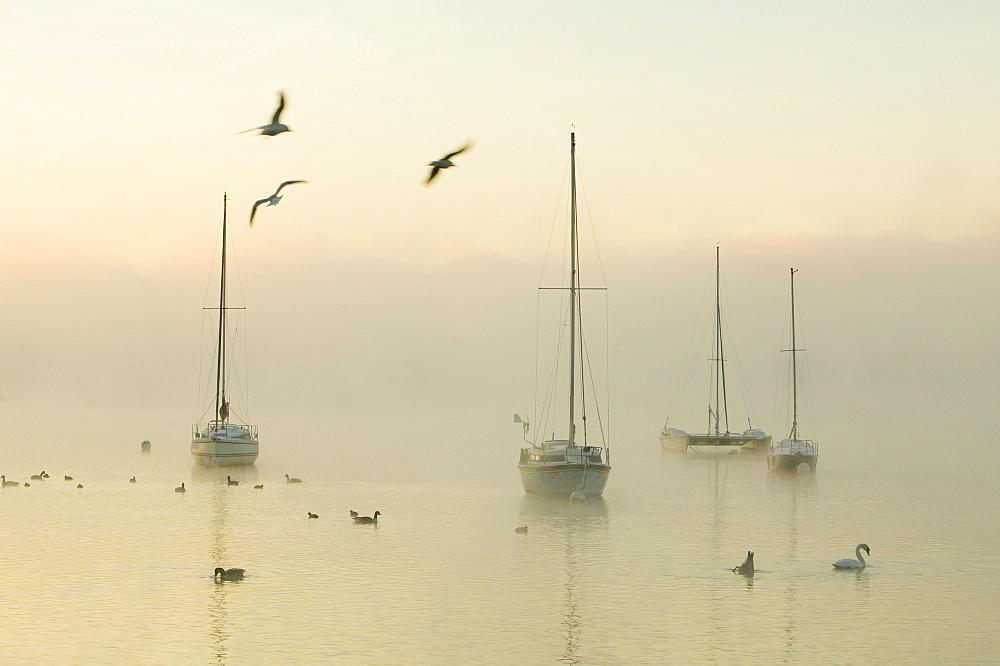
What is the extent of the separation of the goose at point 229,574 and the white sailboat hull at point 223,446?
4318cm

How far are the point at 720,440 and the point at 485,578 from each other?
77.1 meters

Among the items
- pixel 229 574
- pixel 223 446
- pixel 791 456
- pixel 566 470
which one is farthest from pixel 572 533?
pixel 791 456

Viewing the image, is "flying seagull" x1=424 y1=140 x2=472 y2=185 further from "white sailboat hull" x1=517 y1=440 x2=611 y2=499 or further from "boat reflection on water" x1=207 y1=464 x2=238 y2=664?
"white sailboat hull" x1=517 y1=440 x2=611 y2=499

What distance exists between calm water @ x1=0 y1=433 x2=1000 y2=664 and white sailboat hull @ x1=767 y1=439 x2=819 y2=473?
14374mm

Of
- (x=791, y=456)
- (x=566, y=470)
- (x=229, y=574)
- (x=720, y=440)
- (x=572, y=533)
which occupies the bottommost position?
(x=229, y=574)

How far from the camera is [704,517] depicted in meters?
55.5

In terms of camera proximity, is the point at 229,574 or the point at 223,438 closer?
the point at 229,574

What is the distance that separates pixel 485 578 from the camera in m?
35.8

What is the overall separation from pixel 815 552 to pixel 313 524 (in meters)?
20.6

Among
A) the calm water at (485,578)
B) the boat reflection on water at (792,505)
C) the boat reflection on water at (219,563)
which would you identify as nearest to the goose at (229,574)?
the boat reflection on water at (219,563)

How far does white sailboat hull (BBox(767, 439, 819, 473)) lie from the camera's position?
272 ft

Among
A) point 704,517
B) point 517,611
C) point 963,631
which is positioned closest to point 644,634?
point 517,611

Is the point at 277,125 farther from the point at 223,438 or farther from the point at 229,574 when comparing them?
the point at 223,438

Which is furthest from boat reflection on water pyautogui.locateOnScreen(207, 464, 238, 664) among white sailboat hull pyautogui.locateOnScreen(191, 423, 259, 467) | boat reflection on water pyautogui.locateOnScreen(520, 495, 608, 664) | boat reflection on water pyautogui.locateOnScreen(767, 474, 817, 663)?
boat reflection on water pyautogui.locateOnScreen(767, 474, 817, 663)
